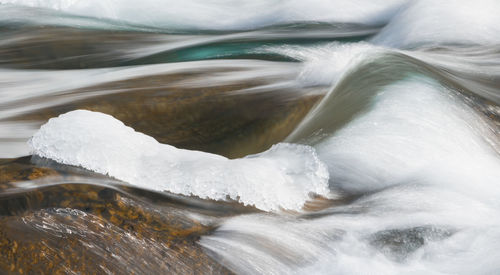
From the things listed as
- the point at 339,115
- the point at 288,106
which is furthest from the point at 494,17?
the point at 339,115

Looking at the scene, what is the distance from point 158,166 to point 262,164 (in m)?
0.40

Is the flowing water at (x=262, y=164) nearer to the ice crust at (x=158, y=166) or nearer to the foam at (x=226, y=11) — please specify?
the ice crust at (x=158, y=166)

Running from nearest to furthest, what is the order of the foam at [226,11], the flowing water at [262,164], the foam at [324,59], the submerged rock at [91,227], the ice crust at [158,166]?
1. the submerged rock at [91,227]
2. the flowing water at [262,164]
3. the ice crust at [158,166]
4. the foam at [324,59]
5. the foam at [226,11]

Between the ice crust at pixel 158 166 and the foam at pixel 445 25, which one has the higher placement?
the foam at pixel 445 25

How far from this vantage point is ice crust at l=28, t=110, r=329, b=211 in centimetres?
231

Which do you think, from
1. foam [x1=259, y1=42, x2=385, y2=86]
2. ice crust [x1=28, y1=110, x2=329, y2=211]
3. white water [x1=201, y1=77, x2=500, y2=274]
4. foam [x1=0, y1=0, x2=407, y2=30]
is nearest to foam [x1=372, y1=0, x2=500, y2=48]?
foam [x1=259, y1=42, x2=385, y2=86]

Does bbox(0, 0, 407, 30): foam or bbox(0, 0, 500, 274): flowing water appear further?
bbox(0, 0, 407, 30): foam

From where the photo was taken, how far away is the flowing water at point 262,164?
6.60ft

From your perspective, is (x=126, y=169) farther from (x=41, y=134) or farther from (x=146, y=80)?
(x=146, y=80)

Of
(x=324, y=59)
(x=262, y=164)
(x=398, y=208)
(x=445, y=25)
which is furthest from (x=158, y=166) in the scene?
(x=445, y=25)

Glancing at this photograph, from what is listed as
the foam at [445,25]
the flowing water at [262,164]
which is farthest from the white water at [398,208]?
the foam at [445,25]

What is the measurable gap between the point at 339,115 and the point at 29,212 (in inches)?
71.8

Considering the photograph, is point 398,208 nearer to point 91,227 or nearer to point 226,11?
point 91,227

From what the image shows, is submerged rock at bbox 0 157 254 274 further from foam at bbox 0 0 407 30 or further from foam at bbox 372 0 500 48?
foam at bbox 0 0 407 30
